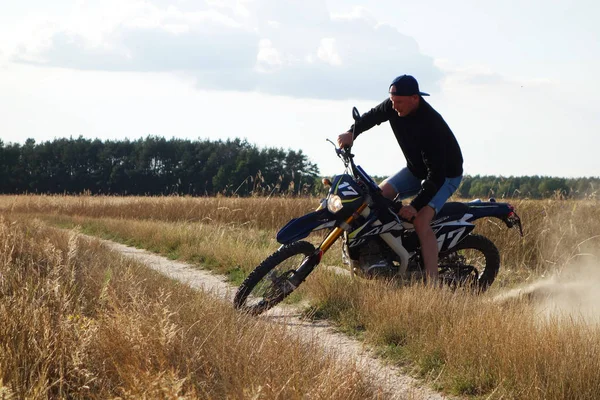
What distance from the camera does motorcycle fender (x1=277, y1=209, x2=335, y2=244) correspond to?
258 inches

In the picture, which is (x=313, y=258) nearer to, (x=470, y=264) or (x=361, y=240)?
(x=361, y=240)

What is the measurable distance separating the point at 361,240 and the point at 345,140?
0.98 meters

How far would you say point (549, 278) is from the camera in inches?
A: 335

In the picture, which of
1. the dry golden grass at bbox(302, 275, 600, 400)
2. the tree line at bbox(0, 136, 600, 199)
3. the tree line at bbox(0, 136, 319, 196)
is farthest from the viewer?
the tree line at bbox(0, 136, 319, 196)

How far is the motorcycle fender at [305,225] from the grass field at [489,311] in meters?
0.67

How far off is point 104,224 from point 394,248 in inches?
503

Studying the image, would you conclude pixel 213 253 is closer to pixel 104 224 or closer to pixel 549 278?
pixel 549 278

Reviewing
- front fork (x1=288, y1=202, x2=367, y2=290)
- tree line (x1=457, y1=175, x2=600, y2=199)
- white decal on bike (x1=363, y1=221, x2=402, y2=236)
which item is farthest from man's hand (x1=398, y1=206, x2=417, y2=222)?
tree line (x1=457, y1=175, x2=600, y2=199)

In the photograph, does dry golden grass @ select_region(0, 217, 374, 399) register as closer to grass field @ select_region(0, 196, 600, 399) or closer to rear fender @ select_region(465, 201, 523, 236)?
grass field @ select_region(0, 196, 600, 399)

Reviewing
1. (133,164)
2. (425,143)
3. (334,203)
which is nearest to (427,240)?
(425,143)

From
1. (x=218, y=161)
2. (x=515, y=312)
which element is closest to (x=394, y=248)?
(x=515, y=312)

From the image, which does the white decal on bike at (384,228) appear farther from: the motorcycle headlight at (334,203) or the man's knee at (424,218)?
the motorcycle headlight at (334,203)

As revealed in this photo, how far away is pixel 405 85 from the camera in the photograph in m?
6.65

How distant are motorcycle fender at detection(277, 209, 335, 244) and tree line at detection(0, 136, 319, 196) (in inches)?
2635
